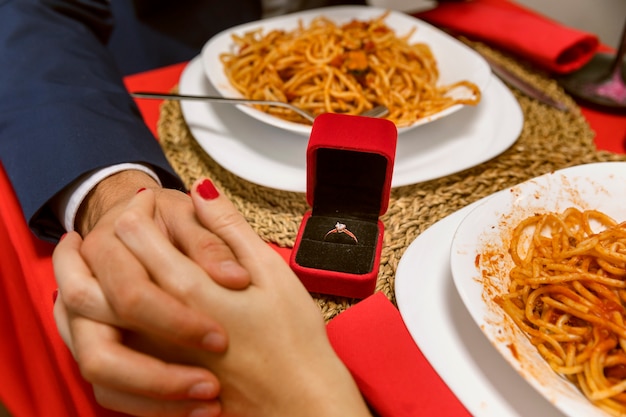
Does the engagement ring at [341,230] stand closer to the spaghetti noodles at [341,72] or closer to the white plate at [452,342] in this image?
the white plate at [452,342]

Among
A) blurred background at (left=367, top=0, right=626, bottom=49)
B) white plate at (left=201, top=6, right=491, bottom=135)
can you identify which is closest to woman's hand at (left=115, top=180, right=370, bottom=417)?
white plate at (left=201, top=6, right=491, bottom=135)

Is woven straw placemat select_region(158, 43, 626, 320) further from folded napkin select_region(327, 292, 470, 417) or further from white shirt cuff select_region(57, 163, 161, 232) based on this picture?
white shirt cuff select_region(57, 163, 161, 232)

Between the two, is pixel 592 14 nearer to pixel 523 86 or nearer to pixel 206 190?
pixel 523 86

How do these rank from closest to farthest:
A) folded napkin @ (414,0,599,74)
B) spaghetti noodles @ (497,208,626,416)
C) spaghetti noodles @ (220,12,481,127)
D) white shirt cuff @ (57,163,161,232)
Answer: spaghetti noodles @ (497,208,626,416)
white shirt cuff @ (57,163,161,232)
spaghetti noodles @ (220,12,481,127)
folded napkin @ (414,0,599,74)

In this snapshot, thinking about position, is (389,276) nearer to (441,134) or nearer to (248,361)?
(248,361)

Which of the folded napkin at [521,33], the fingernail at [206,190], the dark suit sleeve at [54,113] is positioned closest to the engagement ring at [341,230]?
the fingernail at [206,190]

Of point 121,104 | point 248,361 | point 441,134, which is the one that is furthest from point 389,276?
point 121,104

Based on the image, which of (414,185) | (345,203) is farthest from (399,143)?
(345,203)
